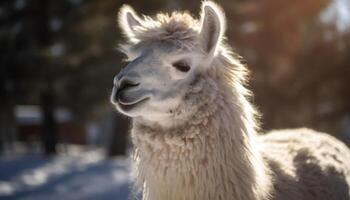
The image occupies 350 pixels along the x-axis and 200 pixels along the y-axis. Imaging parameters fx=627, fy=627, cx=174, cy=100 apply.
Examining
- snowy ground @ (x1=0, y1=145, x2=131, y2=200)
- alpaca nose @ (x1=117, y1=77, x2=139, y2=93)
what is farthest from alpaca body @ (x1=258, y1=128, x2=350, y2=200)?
snowy ground @ (x1=0, y1=145, x2=131, y2=200)

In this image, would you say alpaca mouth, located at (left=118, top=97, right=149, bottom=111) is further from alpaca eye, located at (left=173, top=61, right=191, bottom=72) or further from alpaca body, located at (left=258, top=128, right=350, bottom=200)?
alpaca body, located at (left=258, top=128, right=350, bottom=200)

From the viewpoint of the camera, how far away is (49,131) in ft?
61.4

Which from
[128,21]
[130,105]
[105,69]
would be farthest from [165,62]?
[105,69]

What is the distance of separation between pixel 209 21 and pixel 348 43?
1757cm

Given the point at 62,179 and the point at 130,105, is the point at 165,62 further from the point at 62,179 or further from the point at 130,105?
the point at 62,179

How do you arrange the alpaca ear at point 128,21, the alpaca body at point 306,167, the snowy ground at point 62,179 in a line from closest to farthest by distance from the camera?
the alpaca body at point 306,167 < the alpaca ear at point 128,21 < the snowy ground at point 62,179

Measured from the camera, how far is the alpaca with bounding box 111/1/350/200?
4.31 metres

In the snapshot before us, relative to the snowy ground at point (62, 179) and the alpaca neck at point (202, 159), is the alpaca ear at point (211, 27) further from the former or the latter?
the snowy ground at point (62, 179)

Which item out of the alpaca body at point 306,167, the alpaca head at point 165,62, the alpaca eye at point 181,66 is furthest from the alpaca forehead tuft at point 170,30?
the alpaca body at point 306,167

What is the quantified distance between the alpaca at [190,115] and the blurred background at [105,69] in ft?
21.6

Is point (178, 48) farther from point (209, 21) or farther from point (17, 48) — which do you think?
point (17, 48)

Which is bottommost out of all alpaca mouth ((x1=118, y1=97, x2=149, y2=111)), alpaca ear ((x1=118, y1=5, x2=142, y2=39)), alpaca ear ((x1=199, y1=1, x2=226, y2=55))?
alpaca mouth ((x1=118, y1=97, x2=149, y2=111))

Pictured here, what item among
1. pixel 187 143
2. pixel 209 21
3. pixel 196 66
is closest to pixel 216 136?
pixel 187 143

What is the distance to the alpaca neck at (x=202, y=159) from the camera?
4.31 m
